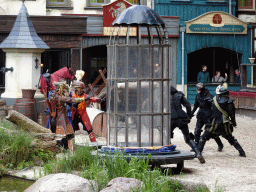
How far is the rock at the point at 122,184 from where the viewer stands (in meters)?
6.73

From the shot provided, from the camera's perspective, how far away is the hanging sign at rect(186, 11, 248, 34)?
1011 inches

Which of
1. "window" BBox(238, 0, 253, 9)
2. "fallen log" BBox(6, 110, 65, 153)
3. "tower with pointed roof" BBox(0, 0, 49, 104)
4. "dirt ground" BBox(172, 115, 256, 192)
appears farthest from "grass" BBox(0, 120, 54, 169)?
"window" BBox(238, 0, 253, 9)

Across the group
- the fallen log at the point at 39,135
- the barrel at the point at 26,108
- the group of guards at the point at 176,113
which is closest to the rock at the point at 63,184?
the fallen log at the point at 39,135

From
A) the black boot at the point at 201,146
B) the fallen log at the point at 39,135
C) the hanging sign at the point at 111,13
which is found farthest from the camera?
the hanging sign at the point at 111,13

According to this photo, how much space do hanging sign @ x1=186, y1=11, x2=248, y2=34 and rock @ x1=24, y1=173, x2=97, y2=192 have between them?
19.4 meters

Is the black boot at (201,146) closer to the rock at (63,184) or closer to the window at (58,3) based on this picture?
the rock at (63,184)

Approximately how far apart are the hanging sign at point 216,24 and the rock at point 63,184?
63.5 ft

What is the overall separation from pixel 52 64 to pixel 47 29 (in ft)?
5.73

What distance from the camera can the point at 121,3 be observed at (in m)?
24.3

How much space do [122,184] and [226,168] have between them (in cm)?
371

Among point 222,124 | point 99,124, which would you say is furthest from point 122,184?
point 99,124

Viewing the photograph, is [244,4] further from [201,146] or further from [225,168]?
[225,168]

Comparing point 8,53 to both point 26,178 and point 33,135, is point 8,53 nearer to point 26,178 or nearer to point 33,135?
point 33,135

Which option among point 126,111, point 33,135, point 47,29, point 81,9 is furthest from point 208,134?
point 81,9
